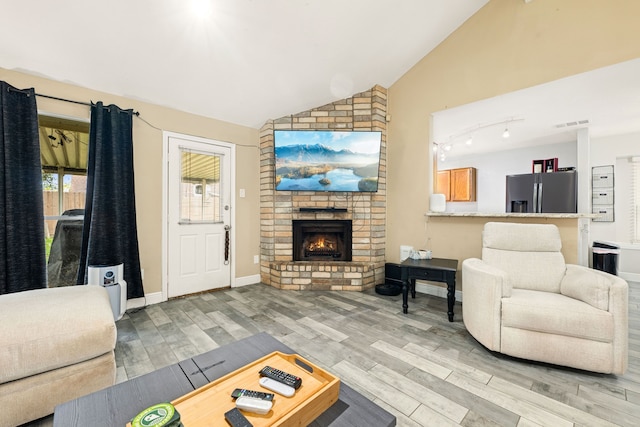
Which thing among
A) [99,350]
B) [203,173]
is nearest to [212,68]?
[203,173]

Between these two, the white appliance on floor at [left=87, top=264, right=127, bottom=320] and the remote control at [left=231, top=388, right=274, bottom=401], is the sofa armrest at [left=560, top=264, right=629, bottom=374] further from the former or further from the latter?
the white appliance on floor at [left=87, top=264, right=127, bottom=320]

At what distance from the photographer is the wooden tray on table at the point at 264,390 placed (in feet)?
2.86

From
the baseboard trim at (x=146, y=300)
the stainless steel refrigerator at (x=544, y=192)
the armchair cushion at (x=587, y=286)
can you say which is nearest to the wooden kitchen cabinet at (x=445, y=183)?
the stainless steel refrigerator at (x=544, y=192)

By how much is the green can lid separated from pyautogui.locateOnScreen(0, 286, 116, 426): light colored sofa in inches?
39.0

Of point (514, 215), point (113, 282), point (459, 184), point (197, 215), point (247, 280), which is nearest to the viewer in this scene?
point (113, 282)

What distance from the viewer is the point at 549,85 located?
275 cm

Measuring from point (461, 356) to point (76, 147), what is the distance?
4.33 m

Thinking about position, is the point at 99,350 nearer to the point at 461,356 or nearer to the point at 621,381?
the point at 461,356

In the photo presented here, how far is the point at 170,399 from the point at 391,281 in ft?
10.2

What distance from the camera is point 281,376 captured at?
1.06 m

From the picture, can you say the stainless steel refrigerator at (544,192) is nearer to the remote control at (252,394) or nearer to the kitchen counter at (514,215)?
the kitchen counter at (514,215)

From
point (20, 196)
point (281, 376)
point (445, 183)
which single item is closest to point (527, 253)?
point (281, 376)

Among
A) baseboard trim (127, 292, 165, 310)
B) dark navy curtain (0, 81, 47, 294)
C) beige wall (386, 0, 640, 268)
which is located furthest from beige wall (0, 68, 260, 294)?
beige wall (386, 0, 640, 268)

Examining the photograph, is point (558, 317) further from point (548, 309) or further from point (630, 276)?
point (630, 276)
